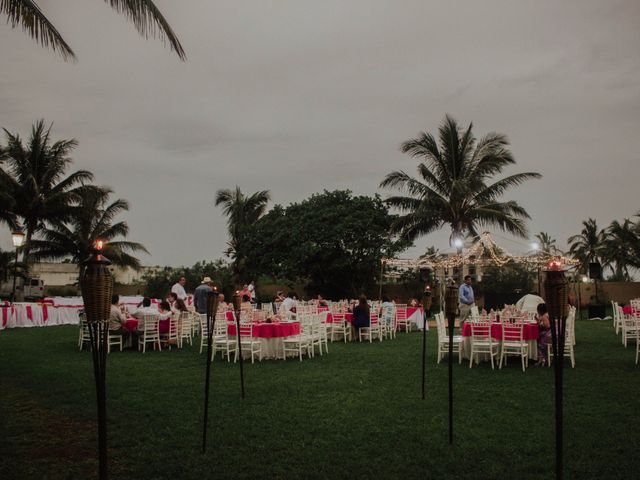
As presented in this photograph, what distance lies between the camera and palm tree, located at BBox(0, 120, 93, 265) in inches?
1114

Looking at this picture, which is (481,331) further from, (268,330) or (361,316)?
(361,316)

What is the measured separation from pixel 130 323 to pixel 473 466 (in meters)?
11.1

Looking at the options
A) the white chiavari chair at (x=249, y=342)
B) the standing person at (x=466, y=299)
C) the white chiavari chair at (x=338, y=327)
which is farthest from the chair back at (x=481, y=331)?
the white chiavari chair at (x=338, y=327)

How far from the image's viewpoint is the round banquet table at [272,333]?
40.0 ft

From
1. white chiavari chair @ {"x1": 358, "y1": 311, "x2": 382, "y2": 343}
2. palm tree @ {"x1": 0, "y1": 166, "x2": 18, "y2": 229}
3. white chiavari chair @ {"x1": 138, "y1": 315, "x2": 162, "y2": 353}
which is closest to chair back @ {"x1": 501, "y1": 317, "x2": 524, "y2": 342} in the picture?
white chiavari chair @ {"x1": 358, "y1": 311, "x2": 382, "y2": 343}

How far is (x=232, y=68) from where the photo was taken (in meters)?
14.0

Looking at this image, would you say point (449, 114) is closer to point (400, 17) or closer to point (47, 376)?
point (400, 17)

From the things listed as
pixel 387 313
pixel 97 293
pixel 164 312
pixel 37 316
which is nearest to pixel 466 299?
pixel 387 313

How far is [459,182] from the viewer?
24.6 meters

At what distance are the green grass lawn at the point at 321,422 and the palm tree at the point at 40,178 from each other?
1948 cm

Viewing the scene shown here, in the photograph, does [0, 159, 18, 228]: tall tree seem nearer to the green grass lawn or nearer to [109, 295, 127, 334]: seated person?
[109, 295, 127, 334]: seated person

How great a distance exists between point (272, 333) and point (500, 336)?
4.83 meters

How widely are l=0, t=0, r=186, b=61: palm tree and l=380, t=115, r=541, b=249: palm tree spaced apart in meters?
18.7

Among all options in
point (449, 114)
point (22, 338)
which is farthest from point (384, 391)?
point (449, 114)
